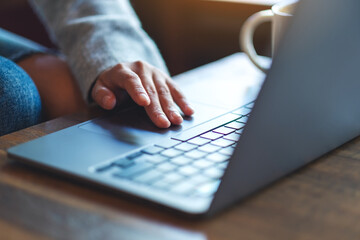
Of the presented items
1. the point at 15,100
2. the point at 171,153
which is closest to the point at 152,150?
the point at 171,153

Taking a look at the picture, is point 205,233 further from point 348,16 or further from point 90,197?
point 348,16

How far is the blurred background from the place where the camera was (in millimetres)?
1841

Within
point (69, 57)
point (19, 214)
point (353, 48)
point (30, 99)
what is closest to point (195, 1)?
point (69, 57)

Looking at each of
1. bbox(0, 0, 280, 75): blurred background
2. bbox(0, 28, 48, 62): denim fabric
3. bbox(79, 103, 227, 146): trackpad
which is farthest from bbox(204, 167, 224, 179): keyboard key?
bbox(0, 0, 280, 75): blurred background

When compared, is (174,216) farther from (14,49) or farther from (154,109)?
(14,49)

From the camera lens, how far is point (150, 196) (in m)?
0.42

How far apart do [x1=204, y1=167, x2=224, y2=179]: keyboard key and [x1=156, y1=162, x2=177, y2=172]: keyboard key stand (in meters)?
0.03

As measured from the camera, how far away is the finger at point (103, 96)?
68cm

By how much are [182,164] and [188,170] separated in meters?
0.01

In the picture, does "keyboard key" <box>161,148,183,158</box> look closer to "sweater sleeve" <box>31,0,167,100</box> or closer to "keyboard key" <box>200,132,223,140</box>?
"keyboard key" <box>200,132,223,140</box>

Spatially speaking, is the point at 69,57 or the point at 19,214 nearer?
the point at 19,214

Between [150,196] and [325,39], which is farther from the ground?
[325,39]

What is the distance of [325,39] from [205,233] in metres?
0.21

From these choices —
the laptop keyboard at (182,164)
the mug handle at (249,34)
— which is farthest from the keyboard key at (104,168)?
the mug handle at (249,34)
